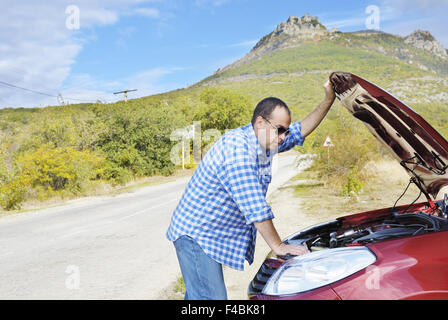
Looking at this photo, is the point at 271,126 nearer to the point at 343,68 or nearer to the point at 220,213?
the point at 220,213

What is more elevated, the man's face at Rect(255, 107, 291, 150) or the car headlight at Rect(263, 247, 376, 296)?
the man's face at Rect(255, 107, 291, 150)

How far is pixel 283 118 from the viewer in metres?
2.21

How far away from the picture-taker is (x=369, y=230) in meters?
2.82

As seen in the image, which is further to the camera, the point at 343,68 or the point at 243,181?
the point at 343,68

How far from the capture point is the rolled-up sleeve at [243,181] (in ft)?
6.69

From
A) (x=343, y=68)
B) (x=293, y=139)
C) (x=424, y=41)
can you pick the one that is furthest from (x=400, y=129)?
(x=424, y=41)

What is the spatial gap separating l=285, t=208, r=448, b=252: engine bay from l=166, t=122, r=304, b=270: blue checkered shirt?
2.39ft

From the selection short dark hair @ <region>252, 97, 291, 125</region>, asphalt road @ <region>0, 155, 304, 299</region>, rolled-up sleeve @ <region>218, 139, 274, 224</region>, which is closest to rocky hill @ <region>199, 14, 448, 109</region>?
asphalt road @ <region>0, 155, 304, 299</region>

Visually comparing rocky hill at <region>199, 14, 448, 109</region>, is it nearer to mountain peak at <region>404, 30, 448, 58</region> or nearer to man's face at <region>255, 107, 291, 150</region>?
mountain peak at <region>404, 30, 448, 58</region>

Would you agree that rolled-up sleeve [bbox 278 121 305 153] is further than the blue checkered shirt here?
Yes

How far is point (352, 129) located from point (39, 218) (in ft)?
40.1

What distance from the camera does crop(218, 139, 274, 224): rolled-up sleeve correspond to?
2.04 metres

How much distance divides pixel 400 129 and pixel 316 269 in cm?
125
